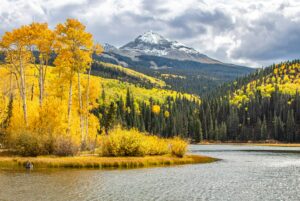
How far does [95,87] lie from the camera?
3265 inches

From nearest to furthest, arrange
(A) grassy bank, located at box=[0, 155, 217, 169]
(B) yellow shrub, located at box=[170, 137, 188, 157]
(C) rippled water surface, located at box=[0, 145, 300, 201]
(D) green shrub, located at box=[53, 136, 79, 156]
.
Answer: (C) rippled water surface, located at box=[0, 145, 300, 201] < (A) grassy bank, located at box=[0, 155, 217, 169] < (D) green shrub, located at box=[53, 136, 79, 156] < (B) yellow shrub, located at box=[170, 137, 188, 157]

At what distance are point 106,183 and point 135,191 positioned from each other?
204 inches

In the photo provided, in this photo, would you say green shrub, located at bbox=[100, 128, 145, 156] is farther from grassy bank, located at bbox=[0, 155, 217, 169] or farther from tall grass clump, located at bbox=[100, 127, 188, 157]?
grassy bank, located at bbox=[0, 155, 217, 169]

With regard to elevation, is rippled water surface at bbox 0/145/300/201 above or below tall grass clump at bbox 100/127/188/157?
below

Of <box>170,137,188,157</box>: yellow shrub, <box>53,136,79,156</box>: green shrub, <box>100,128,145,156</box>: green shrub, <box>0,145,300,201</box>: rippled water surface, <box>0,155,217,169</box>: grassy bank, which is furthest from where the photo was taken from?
<box>170,137,188,157</box>: yellow shrub

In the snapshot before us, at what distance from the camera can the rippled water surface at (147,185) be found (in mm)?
32812

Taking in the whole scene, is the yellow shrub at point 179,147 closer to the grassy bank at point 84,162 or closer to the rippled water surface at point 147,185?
the grassy bank at point 84,162

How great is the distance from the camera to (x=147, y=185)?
3853 cm

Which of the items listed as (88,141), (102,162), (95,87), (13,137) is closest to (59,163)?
(102,162)

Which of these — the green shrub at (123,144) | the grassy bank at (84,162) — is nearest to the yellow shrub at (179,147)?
the grassy bank at (84,162)

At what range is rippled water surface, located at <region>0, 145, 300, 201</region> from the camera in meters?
32.8

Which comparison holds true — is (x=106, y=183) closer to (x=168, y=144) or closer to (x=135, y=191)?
(x=135, y=191)

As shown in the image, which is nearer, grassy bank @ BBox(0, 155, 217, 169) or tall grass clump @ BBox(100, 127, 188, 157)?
grassy bank @ BBox(0, 155, 217, 169)

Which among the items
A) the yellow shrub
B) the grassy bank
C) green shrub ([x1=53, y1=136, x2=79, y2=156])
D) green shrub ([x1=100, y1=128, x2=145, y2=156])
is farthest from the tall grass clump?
green shrub ([x1=53, y1=136, x2=79, y2=156])
